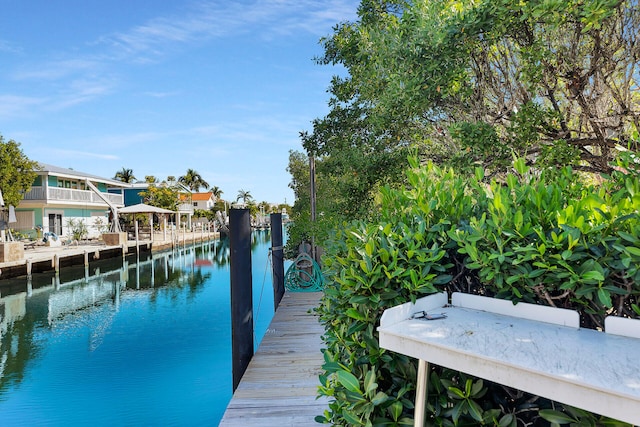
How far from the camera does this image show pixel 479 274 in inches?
66.4

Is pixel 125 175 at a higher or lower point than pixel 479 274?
higher

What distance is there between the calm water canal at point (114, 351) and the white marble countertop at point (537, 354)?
21.3ft

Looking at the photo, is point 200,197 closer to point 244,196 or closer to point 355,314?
point 244,196

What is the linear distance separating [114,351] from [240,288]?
6.73 m

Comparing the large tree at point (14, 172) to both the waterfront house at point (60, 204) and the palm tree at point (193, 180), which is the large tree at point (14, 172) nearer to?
the waterfront house at point (60, 204)

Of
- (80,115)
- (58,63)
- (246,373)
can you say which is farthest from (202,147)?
(246,373)

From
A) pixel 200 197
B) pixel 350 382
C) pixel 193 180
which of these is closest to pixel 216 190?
pixel 193 180

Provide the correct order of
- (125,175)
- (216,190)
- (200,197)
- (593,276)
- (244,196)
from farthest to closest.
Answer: (244,196) < (216,190) < (200,197) < (125,175) < (593,276)

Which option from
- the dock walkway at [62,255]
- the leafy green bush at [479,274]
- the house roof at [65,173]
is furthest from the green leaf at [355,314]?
the house roof at [65,173]

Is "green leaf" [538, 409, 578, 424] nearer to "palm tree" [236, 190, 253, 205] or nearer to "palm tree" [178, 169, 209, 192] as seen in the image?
"palm tree" [178, 169, 209, 192]

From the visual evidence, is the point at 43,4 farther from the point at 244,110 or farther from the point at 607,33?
the point at 607,33

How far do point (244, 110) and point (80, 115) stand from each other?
1673cm

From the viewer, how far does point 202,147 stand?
2270 inches

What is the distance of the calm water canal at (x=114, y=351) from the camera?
7137mm
